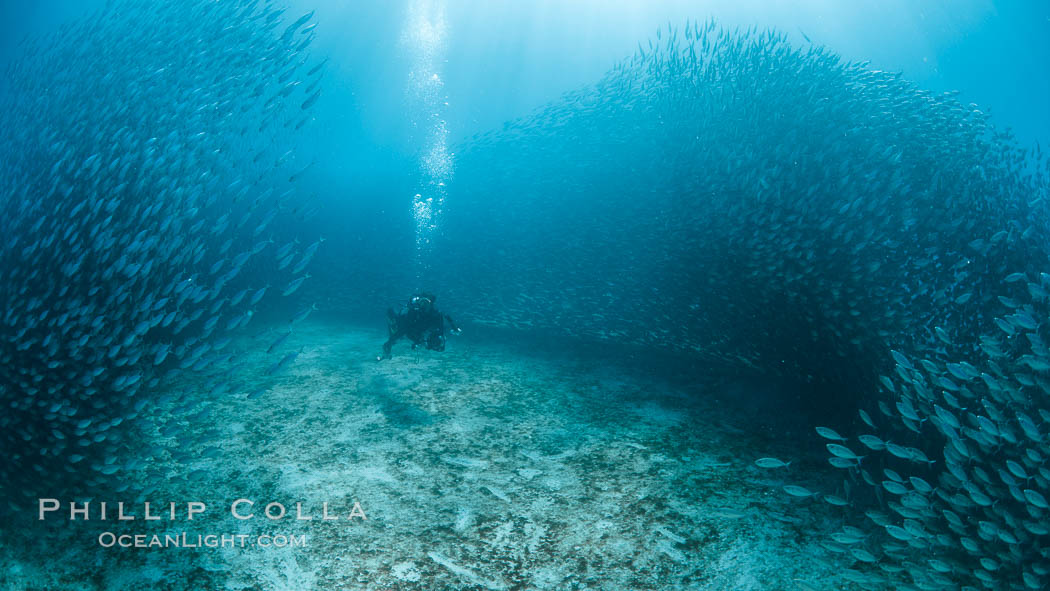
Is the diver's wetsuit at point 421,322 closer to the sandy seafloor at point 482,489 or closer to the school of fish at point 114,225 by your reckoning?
the sandy seafloor at point 482,489

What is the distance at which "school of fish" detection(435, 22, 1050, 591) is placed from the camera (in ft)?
11.7

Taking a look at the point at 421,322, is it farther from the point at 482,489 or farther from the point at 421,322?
the point at 482,489

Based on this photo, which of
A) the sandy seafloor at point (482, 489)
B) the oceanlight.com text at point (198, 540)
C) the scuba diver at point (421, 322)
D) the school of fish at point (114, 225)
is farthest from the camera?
the scuba diver at point (421, 322)

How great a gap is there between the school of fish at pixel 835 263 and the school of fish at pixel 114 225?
5.82 m

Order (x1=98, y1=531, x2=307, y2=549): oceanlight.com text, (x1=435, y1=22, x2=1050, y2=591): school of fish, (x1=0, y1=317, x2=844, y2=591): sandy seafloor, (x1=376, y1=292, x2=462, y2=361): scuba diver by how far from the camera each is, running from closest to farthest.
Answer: (x1=435, y1=22, x2=1050, y2=591): school of fish < (x1=0, y1=317, x2=844, y2=591): sandy seafloor < (x1=98, y1=531, x2=307, y2=549): oceanlight.com text < (x1=376, y1=292, x2=462, y2=361): scuba diver

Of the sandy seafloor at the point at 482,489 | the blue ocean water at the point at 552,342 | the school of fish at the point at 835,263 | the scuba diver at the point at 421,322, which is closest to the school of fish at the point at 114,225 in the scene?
the blue ocean water at the point at 552,342

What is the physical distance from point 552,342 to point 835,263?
569 cm

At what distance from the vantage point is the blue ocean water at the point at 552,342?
3838mm

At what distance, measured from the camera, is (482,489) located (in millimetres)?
4957

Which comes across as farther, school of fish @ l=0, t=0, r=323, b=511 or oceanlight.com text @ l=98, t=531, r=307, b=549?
school of fish @ l=0, t=0, r=323, b=511

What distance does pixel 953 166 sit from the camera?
7.82 metres

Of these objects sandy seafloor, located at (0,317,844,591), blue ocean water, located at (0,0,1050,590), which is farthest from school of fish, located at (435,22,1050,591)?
sandy seafloor, located at (0,317,844,591)

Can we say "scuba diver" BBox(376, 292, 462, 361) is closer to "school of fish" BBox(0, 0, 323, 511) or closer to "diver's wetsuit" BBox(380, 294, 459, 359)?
"diver's wetsuit" BBox(380, 294, 459, 359)

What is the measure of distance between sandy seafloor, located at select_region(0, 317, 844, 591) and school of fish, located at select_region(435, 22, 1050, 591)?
25.3 inches
